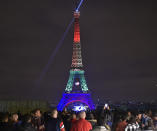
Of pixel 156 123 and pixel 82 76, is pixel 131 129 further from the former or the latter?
pixel 82 76

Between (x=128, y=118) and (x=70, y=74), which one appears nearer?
(x=128, y=118)

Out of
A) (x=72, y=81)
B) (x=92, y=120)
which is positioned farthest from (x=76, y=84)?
(x=92, y=120)

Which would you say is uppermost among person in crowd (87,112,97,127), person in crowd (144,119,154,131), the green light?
the green light

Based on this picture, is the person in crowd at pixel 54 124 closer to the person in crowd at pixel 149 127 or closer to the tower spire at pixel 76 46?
the person in crowd at pixel 149 127

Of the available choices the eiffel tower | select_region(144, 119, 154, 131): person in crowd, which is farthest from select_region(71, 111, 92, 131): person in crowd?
the eiffel tower

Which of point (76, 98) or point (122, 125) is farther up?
point (76, 98)

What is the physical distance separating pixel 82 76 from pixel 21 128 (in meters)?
60.9

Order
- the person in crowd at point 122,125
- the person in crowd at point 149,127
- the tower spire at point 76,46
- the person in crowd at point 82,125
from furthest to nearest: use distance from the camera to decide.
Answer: the tower spire at point 76,46, the person in crowd at point 149,127, the person in crowd at point 122,125, the person in crowd at point 82,125

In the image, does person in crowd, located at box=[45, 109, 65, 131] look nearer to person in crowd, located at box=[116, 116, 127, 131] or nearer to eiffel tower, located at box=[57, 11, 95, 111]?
person in crowd, located at box=[116, 116, 127, 131]

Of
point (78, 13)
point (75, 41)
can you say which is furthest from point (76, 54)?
point (78, 13)

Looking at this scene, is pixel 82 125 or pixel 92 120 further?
pixel 92 120

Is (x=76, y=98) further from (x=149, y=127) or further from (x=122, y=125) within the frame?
(x=122, y=125)

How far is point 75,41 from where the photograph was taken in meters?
64.6

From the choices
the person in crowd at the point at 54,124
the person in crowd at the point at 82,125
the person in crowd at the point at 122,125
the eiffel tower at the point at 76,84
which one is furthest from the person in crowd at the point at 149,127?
the eiffel tower at the point at 76,84
